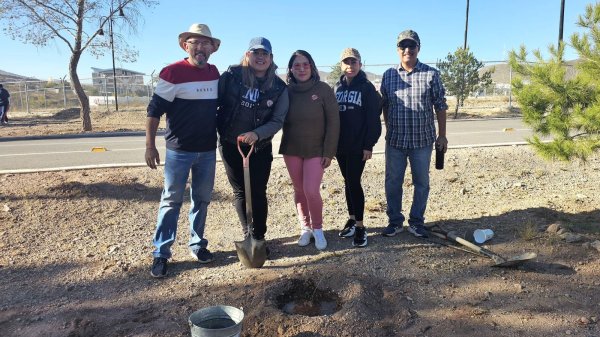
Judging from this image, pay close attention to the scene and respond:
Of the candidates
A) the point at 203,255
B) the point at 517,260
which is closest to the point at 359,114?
the point at 517,260

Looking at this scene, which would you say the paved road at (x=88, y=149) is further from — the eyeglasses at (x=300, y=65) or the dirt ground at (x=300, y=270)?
the eyeglasses at (x=300, y=65)

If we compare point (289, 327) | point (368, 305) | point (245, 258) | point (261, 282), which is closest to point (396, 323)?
point (368, 305)

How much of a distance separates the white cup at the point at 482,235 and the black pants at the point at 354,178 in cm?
107

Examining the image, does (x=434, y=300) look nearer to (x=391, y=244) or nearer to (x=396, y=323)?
(x=396, y=323)

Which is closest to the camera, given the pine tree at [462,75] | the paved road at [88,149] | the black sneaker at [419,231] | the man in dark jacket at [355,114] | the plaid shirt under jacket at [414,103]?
the man in dark jacket at [355,114]

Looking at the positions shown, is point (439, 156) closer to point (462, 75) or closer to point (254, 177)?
point (254, 177)

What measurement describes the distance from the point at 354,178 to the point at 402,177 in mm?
537

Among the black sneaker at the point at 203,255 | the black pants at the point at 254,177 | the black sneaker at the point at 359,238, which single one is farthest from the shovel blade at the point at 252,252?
the black sneaker at the point at 359,238

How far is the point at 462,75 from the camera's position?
19.2 metres

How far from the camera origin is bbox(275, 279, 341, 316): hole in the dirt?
3.27 meters

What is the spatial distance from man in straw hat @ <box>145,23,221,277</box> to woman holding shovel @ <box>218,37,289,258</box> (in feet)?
0.33

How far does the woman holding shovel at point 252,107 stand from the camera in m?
3.59

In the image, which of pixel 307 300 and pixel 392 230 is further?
pixel 392 230

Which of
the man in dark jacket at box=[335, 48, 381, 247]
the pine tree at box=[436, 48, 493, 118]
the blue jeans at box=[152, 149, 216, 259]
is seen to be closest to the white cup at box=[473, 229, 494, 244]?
the man in dark jacket at box=[335, 48, 381, 247]
